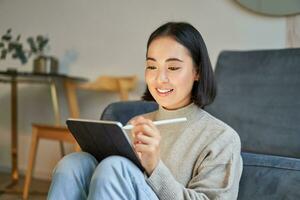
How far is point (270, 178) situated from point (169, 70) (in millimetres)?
354

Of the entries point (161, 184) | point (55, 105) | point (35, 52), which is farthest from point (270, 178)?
point (35, 52)

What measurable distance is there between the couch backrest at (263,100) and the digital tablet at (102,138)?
0.62m

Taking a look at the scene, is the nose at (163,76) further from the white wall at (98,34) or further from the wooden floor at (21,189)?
the wooden floor at (21,189)

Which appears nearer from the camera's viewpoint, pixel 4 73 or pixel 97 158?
pixel 97 158

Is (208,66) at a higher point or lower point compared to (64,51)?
higher

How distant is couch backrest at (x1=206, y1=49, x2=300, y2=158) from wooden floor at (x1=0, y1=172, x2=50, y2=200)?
1.10 m

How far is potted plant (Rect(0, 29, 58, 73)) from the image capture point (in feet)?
6.76

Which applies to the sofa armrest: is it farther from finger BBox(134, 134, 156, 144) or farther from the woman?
finger BBox(134, 134, 156, 144)

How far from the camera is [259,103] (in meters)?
1.29

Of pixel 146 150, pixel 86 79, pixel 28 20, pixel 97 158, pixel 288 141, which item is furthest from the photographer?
pixel 28 20

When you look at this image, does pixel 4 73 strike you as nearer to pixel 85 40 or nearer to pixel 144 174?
pixel 85 40

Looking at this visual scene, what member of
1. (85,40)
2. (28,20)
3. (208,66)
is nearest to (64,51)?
(85,40)

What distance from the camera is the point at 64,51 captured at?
2248mm

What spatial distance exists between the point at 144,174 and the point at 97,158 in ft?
0.53
